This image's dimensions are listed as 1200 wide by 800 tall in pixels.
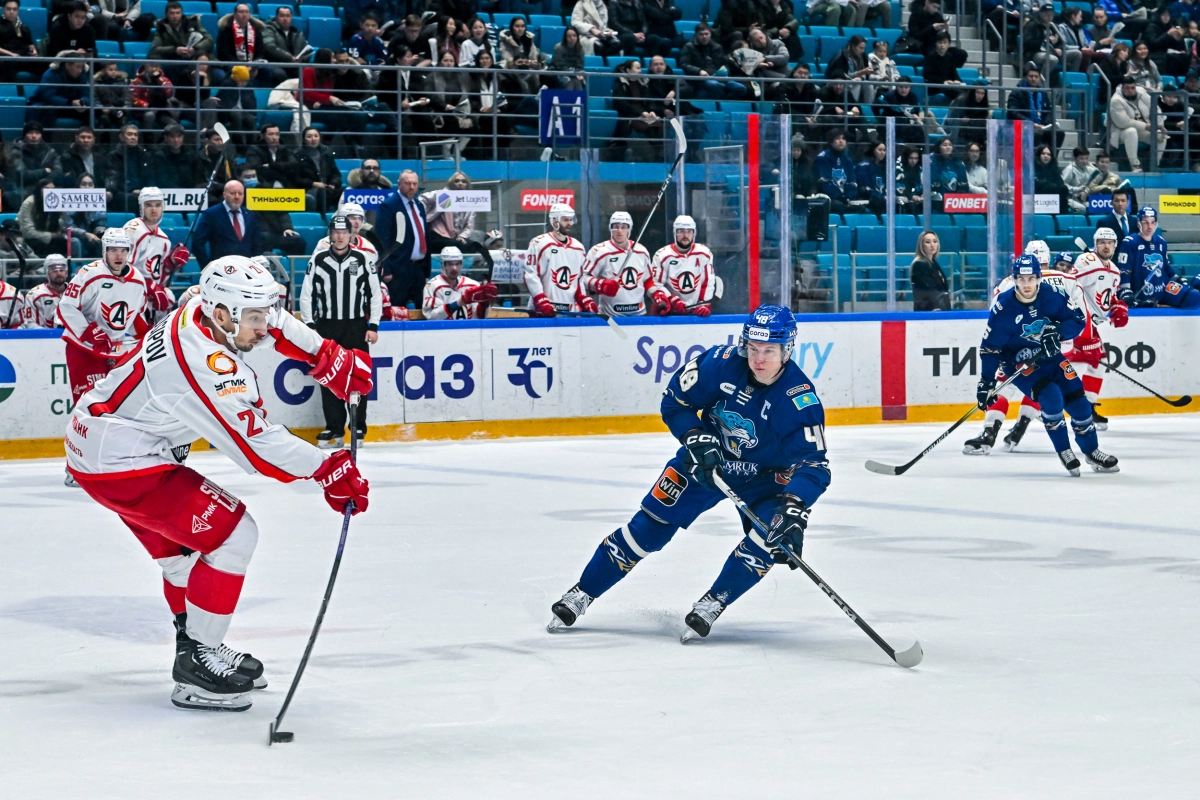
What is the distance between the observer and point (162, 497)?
4.40 metres

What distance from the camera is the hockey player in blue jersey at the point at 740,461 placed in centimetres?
505

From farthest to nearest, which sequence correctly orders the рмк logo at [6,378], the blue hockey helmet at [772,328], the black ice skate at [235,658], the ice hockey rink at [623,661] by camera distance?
the рмк logo at [6,378]
the blue hockey helmet at [772,328]
the black ice skate at [235,658]
the ice hockey rink at [623,661]

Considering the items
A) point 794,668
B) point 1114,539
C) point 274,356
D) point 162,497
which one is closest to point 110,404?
point 162,497

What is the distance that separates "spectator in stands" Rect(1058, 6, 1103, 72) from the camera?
1867 cm

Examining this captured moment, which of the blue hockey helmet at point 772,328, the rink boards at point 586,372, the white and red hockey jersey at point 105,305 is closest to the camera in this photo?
the blue hockey helmet at point 772,328

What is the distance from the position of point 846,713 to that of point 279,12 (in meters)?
11.1

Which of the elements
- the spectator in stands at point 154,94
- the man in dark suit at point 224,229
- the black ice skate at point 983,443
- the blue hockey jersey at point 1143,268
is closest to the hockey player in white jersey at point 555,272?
the man in dark suit at point 224,229

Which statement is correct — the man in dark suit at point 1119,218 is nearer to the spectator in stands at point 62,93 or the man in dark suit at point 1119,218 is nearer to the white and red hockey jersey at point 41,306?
the spectator in stands at point 62,93

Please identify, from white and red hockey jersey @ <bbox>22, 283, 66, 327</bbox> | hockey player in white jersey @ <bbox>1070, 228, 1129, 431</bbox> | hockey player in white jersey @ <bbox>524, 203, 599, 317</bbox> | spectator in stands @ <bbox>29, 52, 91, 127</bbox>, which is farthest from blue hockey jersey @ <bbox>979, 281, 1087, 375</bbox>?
spectator in stands @ <bbox>29, 52, 91, 127</bbox>

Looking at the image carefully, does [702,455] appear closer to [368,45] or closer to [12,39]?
[12,39]

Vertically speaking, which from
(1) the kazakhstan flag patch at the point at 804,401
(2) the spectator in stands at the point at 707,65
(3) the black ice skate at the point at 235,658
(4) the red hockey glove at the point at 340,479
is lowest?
(3) the black ice skate at the point at 235,658

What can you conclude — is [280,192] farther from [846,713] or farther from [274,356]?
[846,713]

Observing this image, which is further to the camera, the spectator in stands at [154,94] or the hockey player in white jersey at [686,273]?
the hockey player in white jersey at [686,273]

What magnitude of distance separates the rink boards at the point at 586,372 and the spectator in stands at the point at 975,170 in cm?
105
